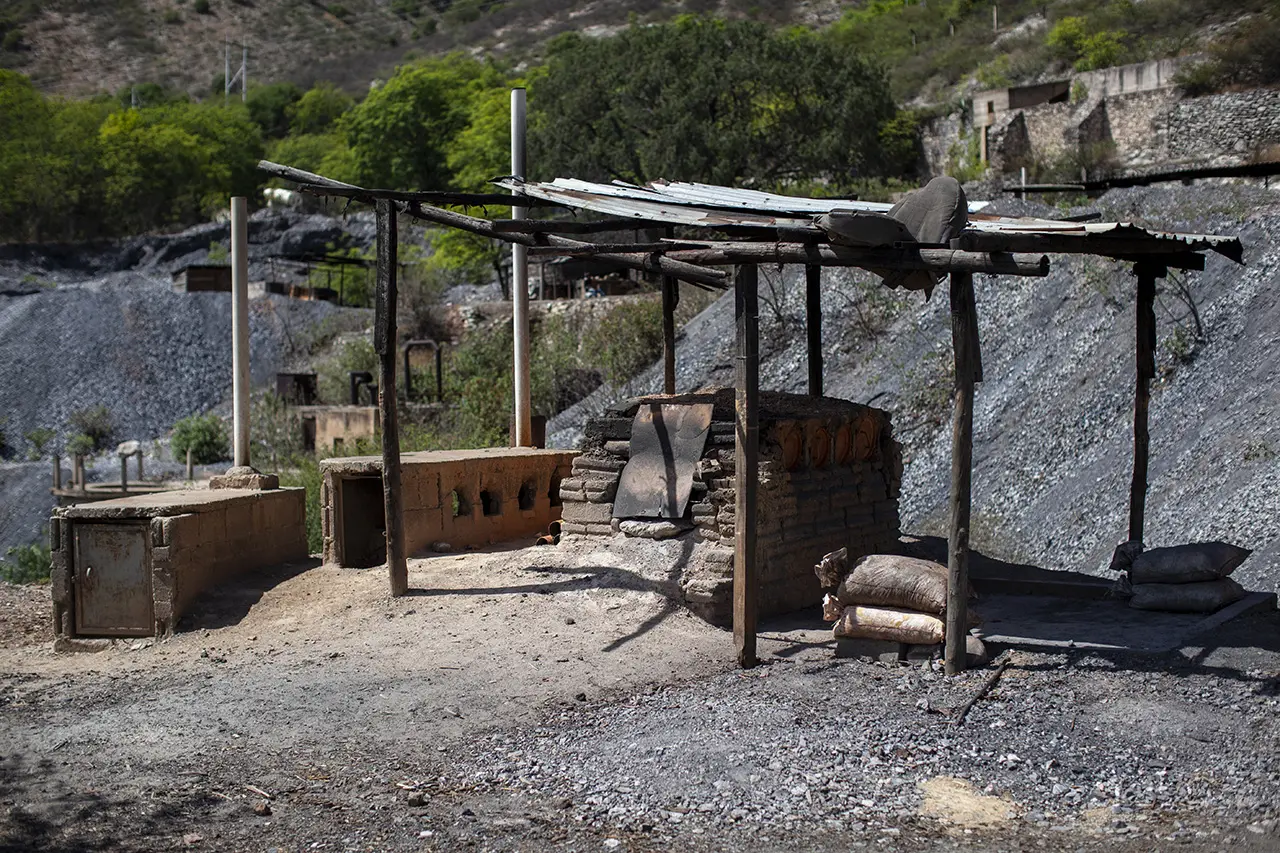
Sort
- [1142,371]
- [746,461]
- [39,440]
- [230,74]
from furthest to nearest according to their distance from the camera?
[230,74] → [39,440] → [1142,371] → [746,461]

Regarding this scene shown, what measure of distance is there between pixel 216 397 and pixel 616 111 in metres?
12.7

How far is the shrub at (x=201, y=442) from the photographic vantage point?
2694 centimetres

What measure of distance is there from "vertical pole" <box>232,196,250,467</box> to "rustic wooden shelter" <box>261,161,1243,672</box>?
5.81 feet

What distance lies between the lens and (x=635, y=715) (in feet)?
23.7

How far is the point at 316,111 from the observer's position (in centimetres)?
7106

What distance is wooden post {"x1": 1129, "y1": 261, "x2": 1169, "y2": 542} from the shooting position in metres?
9.84

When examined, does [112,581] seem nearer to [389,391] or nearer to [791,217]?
[389,391]

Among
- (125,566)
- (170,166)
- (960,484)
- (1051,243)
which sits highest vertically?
(170,166)

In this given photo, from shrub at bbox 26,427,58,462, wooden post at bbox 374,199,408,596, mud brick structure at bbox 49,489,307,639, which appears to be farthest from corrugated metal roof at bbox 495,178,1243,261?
shrub at bbox 26,427,58,462

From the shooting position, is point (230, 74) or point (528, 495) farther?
point (230, 74)

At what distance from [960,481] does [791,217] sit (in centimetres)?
247

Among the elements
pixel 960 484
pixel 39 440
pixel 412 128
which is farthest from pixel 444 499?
pixel 412 128

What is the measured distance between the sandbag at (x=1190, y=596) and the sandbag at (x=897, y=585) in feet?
5.83

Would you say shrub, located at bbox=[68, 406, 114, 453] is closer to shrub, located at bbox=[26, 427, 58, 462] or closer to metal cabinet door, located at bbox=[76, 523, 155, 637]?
shrub, located at bbox=[26, 427, 58, 462]
